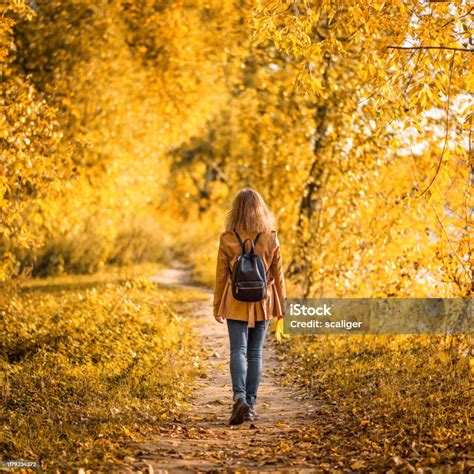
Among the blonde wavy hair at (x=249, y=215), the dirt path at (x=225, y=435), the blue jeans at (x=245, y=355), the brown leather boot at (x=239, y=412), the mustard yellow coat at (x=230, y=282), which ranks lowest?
the dirt path at (x=225, y=435)

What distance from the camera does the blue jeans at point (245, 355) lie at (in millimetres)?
6199

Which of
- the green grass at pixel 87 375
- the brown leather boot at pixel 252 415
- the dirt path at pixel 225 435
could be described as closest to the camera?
the dirt path at pixel 225 435

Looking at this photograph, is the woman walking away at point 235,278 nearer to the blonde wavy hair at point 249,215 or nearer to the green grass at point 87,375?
the blonde wavy hair at point 249,215

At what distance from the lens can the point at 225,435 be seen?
593cm

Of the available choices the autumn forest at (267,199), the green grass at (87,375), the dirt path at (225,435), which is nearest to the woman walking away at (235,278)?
the dirt path at (225,435)

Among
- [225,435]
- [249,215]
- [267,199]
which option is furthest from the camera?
[267,199]

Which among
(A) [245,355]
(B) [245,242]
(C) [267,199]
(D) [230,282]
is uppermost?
(C) [267,199]

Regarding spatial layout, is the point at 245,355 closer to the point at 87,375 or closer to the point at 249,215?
the point at 249,215

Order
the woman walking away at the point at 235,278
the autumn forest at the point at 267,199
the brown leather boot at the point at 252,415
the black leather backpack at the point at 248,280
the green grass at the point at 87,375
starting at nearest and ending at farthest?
the green grass at the point at 87,375 → the autumn forest at the point at 267,199 → the black leather backpack at the point at 248,280 → the woman walking away at the point at 235,278 → the brown leather boot at the point at 252,415

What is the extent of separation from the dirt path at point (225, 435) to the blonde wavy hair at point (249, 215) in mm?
1790

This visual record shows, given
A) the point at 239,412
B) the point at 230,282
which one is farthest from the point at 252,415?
the point at 230,282

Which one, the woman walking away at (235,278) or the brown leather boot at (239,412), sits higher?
the woman walking away at (235,278)

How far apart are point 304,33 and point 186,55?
1028 cm

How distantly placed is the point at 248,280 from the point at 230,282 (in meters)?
0.27
